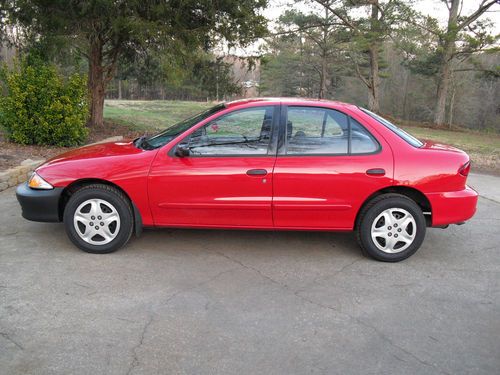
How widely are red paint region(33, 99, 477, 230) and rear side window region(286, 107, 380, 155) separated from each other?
8 cm

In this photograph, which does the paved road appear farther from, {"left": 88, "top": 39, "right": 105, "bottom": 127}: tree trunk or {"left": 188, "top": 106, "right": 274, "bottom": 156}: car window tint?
{"left": 88, "top": 39, "right": 105, "bottom": 127}: tree trunk

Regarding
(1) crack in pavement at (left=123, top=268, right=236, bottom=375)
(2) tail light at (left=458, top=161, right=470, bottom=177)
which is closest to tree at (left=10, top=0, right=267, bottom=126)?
(1) crack in pavement at (left=123, top=268, right=236, bottom=375)

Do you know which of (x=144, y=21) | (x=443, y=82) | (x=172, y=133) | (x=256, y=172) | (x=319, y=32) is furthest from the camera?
(x=319, y=32)

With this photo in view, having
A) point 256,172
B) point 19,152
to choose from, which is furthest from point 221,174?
point 19,152

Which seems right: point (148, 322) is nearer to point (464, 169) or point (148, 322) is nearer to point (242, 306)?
point (242, 306)

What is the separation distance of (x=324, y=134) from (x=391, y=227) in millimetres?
1117

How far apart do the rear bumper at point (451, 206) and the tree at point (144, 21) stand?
7.86 meters

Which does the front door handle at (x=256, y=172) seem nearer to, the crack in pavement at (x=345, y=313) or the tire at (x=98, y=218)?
the crack in pavement at (x=345, y=313)

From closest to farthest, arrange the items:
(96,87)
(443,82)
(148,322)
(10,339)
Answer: (10,339) → (148,322) → (96,87) → (443,82)

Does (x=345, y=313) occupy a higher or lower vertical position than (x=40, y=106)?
lower

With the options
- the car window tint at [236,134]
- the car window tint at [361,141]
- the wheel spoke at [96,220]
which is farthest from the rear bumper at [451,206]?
the wheel spoke at [96,220]

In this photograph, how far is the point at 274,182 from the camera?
169 inches

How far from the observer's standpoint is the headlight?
4.41 m

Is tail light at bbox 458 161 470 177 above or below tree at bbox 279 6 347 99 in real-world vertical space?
below
